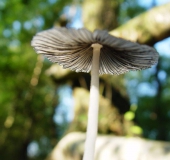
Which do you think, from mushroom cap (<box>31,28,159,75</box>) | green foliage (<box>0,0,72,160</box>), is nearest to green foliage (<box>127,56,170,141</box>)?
green foliage (<box>0,0,72,160</box>)

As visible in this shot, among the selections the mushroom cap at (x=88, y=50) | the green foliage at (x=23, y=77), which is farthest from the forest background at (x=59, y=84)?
the mushroom cap at (x=88, y=50)

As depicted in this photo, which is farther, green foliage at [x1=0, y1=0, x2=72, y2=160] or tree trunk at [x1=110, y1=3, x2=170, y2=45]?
green foliage at [x1=0, y1=0, x2=72, y2=160]

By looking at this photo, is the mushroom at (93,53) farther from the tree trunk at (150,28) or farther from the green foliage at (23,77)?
the green foliage at (23,77)

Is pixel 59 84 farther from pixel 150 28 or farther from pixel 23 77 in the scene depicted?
pixel 23 77

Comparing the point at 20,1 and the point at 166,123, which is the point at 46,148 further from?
the point at 20,1

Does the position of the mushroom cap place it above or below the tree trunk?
below

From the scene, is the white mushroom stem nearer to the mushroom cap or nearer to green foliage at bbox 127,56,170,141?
the mushroom cap

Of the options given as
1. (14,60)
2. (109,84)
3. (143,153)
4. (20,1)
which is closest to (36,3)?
(20,1)

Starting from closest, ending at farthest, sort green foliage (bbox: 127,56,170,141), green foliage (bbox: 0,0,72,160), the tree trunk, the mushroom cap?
the mushroom cap < the tree trunk < green foliage (bbox: 0,0,72,160) < green foliage (bbox: 127,56,170,141)
